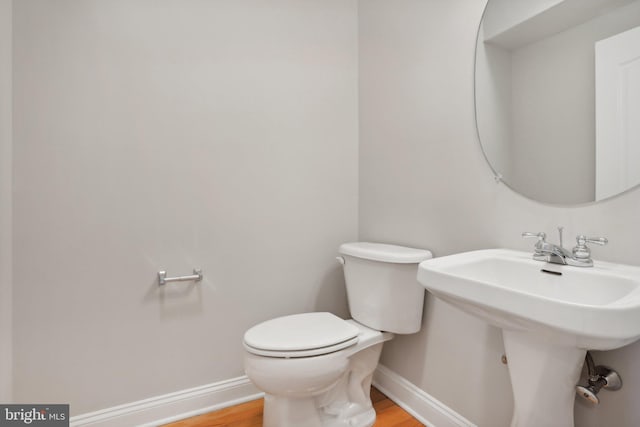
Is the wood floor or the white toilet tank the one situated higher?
the white toilet tank

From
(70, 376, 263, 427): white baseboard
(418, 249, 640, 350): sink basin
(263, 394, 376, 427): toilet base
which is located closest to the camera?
(418, 249, 640, 350): sink basin

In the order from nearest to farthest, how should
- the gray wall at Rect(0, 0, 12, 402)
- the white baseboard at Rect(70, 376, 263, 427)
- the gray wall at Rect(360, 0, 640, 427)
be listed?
the gray wall at Rect(360, 0, 640, 427) → the gray wall at Rect(0, 0, 12, 402) → the white baseboard at Rect(70, 376, 263, 427)

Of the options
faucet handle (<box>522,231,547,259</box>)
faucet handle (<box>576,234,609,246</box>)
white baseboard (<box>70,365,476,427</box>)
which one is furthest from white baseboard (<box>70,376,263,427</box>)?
→ faucet handle (<box>576,234,609,246</box>)

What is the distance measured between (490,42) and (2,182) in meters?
1.85

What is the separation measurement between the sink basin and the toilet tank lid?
307 millimetres

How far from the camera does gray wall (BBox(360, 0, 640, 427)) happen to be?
1.02 meters

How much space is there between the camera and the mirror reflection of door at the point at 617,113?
3.13 ft

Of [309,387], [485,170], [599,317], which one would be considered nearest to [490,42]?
[485,170]

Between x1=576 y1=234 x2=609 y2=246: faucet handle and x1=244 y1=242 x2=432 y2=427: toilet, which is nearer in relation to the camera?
x1=576 y1=234 x2=609 y2=246: faucet handle

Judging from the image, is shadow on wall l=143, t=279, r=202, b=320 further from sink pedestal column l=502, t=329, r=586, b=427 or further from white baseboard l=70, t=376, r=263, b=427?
sink pedestal column l=502, t=329, r=586, b=427

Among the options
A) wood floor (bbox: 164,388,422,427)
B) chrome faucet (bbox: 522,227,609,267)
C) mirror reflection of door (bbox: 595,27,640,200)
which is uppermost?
mirror reflection of door (bbox: 595,27,640,200)

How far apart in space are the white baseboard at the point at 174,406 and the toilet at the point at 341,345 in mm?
328

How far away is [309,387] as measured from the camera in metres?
1.29

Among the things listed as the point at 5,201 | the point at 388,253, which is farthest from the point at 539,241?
the point at 5,201
